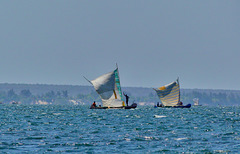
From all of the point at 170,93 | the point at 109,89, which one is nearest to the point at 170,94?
the point at 170,93

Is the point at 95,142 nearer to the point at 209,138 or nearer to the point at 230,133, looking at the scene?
the point at 209,138

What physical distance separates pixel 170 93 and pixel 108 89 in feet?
131

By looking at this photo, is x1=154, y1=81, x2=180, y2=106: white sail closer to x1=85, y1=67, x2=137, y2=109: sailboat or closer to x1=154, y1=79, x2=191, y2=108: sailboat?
x1=154, y1=79, x2=191, y2=108: sailboat

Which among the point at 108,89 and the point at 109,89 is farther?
the point at 109,89

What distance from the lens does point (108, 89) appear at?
13225 centimetres

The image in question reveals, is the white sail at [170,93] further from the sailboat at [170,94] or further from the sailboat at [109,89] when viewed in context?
the sailboat at [109,89]

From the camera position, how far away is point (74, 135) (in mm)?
49875

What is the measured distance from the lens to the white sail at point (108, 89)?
132 m

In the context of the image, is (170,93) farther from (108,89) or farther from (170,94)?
(108,89)

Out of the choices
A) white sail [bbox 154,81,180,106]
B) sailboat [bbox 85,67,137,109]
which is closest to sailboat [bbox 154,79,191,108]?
white sail [bbox 154,81,180,106]

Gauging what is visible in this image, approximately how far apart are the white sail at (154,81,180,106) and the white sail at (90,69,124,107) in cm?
3299

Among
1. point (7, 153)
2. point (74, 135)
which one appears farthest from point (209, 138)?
point (7, 153)

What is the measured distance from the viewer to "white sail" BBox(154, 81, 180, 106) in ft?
542

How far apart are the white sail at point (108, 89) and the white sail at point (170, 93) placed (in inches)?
1299
